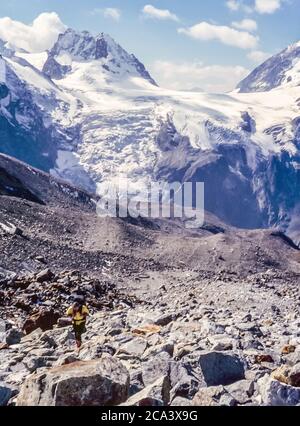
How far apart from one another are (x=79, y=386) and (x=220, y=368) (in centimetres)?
352

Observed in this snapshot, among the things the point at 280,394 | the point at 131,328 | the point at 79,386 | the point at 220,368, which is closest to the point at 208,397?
the point at 280,394

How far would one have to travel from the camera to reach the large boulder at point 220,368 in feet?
40.4

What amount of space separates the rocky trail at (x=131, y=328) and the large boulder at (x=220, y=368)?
0.02 m

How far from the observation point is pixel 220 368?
12500mm

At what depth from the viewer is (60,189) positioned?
346 ft

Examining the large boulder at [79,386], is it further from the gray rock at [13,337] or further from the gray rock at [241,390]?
the gray rock at [13,337]

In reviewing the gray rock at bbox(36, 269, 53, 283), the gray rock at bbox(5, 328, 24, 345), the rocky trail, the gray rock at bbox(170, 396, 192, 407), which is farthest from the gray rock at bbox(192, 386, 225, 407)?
the gray rock at bbox(36, 269, 53, 283)

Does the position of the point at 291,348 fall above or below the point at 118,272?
above

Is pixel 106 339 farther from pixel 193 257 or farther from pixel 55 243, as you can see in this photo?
pixel 193 257

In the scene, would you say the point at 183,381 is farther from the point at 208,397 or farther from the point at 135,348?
the point at 135,348

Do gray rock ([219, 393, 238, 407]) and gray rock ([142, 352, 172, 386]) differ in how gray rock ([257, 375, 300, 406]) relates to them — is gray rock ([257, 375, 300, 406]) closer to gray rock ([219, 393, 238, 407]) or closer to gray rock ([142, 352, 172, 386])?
gray rock ([219, 393, 238, 407])

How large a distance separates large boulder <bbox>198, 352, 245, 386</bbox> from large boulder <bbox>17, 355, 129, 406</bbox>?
7.20 feet

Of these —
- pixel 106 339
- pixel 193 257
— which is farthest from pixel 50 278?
pixel 193 257
